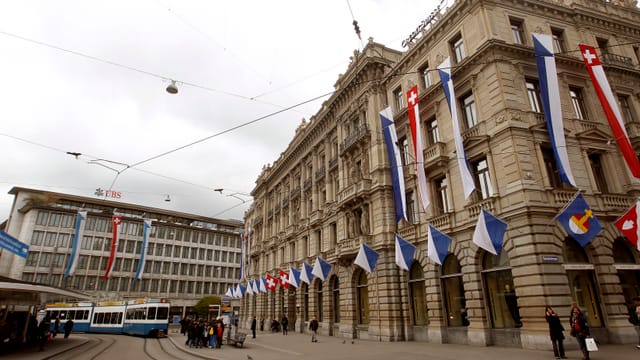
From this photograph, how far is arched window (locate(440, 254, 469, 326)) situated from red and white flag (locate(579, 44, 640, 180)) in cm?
1008

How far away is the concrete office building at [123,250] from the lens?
72188 mm

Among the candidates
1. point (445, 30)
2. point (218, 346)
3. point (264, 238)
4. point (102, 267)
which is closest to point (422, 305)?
point (218, 346)

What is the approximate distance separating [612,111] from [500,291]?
11076 millimetres

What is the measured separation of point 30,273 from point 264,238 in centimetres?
4867

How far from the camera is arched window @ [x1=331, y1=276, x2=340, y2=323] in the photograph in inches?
1320

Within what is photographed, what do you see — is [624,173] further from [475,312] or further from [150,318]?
[150,318]

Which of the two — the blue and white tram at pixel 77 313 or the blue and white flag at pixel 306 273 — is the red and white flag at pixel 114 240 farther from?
the blue and white flag at pixel 306 273

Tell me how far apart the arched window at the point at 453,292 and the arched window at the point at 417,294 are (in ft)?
6.63

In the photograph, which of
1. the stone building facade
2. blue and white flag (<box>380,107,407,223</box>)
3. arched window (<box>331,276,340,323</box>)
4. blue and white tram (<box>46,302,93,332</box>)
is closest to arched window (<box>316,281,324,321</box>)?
the stone building facade

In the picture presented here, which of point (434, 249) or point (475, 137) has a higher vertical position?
point (475, 137)

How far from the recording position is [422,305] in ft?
81.1

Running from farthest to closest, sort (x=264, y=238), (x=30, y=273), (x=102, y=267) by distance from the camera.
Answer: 1. (x=102, y=267)
2. (x=30, y=273)
3. (x=264, y=238)

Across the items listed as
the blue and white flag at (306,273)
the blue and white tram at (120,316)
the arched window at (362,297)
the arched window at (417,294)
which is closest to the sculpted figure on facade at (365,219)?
the arched window at (362,297)

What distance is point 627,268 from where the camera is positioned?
754 inches
